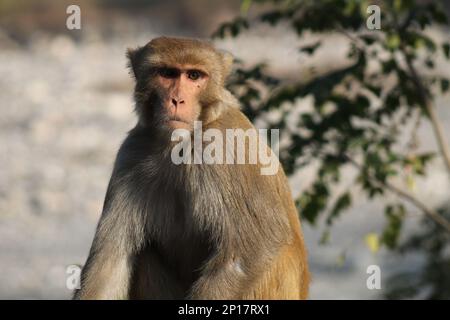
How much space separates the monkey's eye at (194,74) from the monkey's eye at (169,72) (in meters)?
0.08

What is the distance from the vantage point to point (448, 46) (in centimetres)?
941

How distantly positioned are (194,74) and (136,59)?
48 cm

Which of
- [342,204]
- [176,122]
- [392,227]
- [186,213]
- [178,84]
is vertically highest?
[342,204]

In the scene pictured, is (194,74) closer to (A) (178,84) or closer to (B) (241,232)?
(A) (178,84)

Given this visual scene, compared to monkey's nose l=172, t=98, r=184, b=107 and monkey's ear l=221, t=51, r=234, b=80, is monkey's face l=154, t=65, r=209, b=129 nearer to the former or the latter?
monkey's nose l=172, t=98, r=184, b=107

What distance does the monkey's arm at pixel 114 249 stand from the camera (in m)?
7.12

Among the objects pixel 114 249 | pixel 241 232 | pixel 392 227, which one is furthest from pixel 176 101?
pixel 392 227

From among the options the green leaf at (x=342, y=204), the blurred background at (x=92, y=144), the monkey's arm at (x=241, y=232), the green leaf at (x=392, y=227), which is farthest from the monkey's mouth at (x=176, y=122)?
the green leaf at (x=392, y=227)

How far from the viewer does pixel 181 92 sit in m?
7.02

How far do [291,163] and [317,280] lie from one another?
18.2ft

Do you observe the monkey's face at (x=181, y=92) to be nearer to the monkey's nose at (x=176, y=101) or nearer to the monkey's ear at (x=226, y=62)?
the monkey's nose at (x=176, y=101)

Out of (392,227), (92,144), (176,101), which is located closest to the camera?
(176,101)

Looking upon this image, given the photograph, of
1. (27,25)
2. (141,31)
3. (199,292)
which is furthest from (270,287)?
Result: (27,25)

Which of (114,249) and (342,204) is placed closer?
(114,249)
